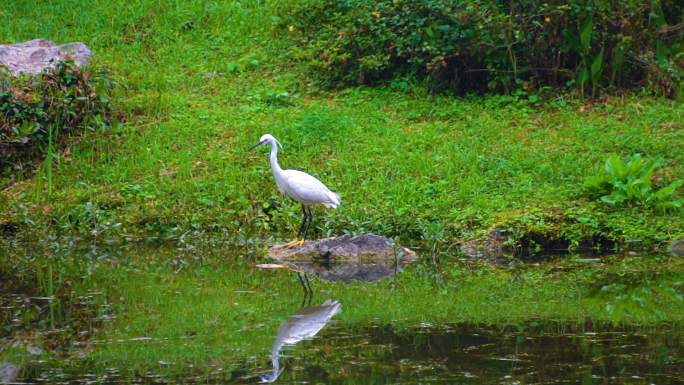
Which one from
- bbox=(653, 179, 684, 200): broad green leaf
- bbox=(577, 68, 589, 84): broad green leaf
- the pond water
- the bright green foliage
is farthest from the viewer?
bbox=(577, 68, 589, 84): broad green leaf

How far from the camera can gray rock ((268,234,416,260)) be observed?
25.4ft

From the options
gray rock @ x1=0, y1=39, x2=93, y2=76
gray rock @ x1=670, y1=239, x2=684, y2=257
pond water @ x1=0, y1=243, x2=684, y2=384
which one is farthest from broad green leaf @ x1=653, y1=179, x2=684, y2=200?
gray rock @ x1=0, y1=39, x2=93, y2=76

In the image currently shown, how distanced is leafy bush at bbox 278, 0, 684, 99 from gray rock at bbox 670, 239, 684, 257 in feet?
11.9

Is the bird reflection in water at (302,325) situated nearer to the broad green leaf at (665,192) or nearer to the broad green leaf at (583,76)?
→ the broad green leaf at (665,192)

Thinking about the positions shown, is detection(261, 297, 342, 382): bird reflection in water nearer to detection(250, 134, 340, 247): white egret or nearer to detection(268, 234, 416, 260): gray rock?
detection(268, 234, 416, 260): gray rock

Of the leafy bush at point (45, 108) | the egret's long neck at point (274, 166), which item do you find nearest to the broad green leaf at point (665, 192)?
the egret's long neck at point (274, 166)

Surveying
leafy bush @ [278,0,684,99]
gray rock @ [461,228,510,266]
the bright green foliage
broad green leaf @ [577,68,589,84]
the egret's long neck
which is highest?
leafy bush @ [278,0,684,99]

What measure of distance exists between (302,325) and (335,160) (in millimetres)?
4326

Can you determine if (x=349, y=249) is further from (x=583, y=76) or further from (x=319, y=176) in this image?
(x=583, y=76)

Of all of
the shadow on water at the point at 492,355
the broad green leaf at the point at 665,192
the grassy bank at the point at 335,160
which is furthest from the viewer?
the grassy bank at the point at 335,160

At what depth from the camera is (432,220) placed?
8422 millimetres

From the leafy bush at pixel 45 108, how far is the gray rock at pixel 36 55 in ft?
0.98

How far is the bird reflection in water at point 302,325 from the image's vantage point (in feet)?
16.2

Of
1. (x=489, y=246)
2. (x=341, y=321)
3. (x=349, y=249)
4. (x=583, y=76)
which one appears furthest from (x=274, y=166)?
(x=583, y=76)
